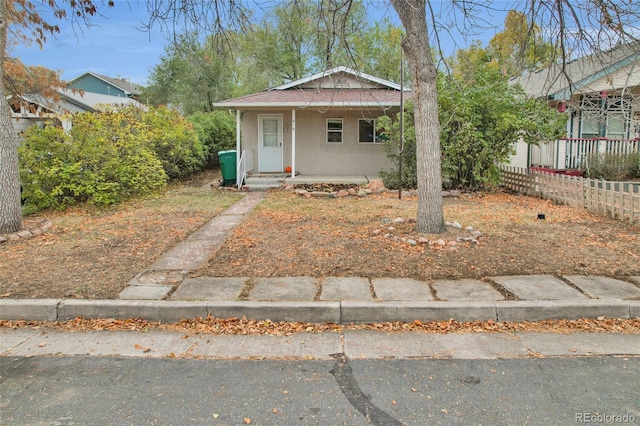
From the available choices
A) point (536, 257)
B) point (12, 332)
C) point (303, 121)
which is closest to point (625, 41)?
point (536, 257)

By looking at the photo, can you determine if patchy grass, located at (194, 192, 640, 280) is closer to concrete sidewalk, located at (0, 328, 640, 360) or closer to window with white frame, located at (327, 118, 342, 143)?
concrete sidewalk, located at (0, 328, 640, 360)

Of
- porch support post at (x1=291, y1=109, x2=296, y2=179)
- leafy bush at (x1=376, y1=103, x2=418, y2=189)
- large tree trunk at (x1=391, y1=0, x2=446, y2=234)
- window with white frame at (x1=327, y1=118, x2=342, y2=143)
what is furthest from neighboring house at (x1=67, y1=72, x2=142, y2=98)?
large tree trunk at (x1=391, y1=0, x2=446, y2=234)

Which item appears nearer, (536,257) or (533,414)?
(533,414)

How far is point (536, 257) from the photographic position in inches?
240

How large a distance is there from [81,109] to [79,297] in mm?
23263

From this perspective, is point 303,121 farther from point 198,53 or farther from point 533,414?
point 533,414

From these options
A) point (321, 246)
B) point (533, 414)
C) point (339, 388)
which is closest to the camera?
point (533, 414)

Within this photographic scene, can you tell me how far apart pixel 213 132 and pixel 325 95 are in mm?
7770

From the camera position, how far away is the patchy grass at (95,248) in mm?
5172

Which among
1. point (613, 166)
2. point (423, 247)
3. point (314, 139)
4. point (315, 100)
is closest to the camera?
point (423, 247)

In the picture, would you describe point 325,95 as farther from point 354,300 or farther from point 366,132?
point 354,300

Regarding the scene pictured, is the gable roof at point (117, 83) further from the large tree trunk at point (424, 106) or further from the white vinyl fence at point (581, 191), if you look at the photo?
the large tree trunk at point (424, 106)

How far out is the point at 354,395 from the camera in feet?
10.4

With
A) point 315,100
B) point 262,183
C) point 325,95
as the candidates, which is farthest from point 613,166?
point 262,183
